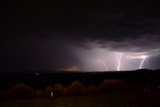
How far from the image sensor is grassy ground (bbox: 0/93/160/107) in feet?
40.6

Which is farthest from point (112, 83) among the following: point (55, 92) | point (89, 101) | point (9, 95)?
point (89, 101)

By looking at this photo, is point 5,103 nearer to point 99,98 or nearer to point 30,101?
point 30,101

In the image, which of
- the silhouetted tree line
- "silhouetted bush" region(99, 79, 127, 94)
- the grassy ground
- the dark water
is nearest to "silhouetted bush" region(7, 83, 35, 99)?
the silhouetted tree line

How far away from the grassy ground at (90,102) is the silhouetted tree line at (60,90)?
21.7ft

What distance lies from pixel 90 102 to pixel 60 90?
1123 centimetres

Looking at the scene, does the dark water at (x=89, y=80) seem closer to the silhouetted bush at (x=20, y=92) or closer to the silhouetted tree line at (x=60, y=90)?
the silhouetted tree line at (x=60, y=90)

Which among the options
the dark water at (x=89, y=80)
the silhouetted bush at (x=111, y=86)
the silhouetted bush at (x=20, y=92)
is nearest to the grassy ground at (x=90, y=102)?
the dark water at (x=89, y=80)

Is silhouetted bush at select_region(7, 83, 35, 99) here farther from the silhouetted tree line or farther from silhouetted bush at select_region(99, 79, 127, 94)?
silhouetted bush at select_region(99, 79, 127, 94)

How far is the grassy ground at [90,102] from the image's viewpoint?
12383mm

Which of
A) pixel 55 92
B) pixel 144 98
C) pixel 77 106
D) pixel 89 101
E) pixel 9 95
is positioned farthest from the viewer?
pixel 55 92

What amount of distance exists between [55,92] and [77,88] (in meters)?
2.21

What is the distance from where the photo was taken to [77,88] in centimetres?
2381

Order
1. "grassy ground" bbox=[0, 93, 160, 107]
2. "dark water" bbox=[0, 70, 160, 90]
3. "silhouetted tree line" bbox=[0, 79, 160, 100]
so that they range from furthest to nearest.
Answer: "dark water" bbox=[0, 70, 160, 90] → "silhouetted tree line" bbox=[0, 79, 160, 100] → "grassy ground" bbox=[0, 93, 160, 107]

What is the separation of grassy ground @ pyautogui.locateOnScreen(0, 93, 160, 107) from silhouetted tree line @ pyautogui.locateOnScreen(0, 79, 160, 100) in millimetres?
6600
